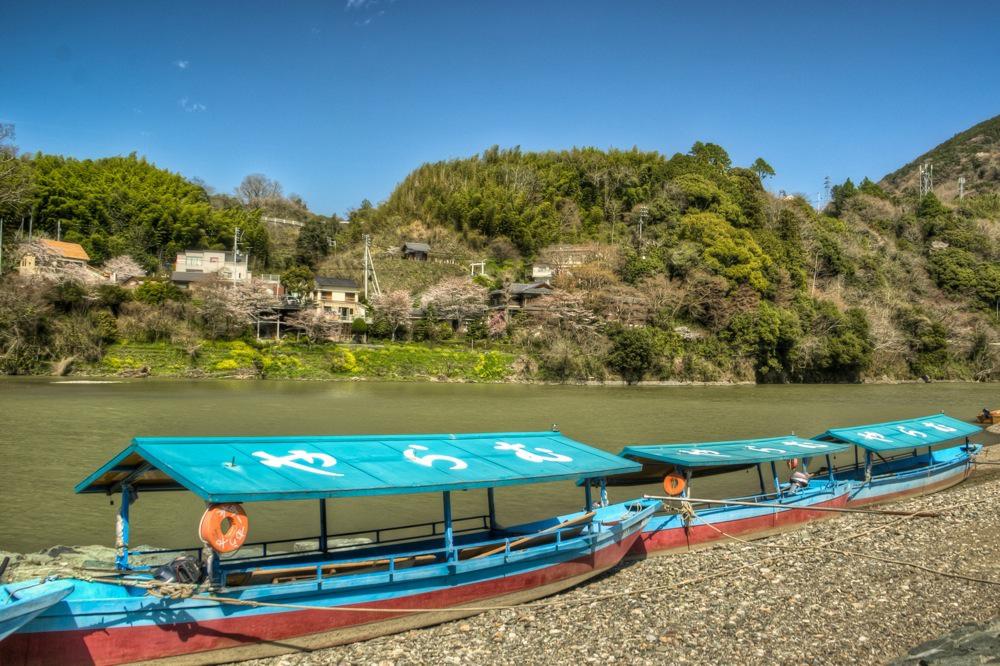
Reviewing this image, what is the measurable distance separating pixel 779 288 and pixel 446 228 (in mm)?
41620

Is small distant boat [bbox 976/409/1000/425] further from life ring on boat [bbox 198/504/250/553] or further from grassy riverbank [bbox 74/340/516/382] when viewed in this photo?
life ring on boat [bbox 198/504/250/553]

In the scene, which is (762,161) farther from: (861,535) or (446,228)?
(861,535)

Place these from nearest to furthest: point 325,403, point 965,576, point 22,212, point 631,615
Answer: point 631,615 < point 965,576 < point 325,403 < point 22,212

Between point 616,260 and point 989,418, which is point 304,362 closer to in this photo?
point 616,260

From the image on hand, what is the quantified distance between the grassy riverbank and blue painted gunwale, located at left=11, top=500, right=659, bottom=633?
4006cm

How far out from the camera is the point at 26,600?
6.48m

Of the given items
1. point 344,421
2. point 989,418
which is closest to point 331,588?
point 344,421

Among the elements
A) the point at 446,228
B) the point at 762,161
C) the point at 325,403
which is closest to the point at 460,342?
the point at 325,403

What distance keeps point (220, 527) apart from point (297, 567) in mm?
1185

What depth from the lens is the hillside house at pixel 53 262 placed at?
51.3 meters

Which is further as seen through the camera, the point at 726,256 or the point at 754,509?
the point at 726,256

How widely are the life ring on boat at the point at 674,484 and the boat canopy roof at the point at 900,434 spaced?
6.52m

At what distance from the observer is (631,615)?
32.7 ft

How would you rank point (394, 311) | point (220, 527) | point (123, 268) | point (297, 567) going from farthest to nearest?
point (123, 268)
point (394, 311)
point (297, 567)
point (220, 527)
